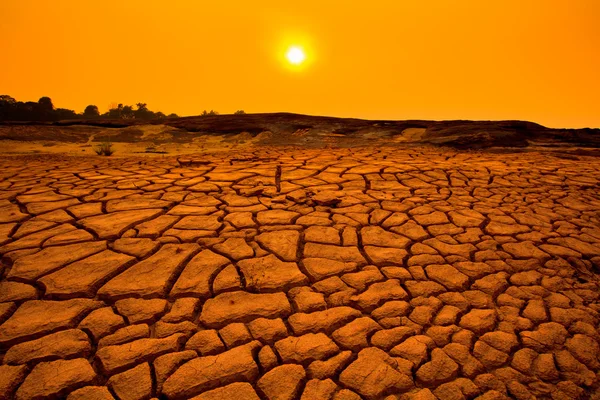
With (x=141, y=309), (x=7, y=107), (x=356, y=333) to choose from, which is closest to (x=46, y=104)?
(x=7, y=107)

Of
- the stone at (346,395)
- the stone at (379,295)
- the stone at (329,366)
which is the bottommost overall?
the stone at (346,395)

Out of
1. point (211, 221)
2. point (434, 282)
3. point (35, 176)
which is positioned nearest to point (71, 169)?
point (35, 176)

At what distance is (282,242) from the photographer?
1.96m

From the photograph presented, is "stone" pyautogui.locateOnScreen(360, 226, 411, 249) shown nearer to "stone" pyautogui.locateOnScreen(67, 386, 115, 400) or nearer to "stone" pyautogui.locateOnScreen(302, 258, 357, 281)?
"stone" pyautogui.locateOnScreen(302, 258, 357, 281)

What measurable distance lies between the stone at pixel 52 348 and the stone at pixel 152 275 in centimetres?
24

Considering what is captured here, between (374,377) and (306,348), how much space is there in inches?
9.9

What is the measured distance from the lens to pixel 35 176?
11.2 ft

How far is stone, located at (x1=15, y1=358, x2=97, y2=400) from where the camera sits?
99 centimetres

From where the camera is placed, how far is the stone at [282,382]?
102 centimetres

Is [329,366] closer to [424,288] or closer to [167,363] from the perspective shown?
[167,363]

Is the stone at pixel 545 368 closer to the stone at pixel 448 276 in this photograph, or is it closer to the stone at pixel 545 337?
the stone at pixel 545 337

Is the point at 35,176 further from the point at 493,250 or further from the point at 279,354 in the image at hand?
the point at 493,250

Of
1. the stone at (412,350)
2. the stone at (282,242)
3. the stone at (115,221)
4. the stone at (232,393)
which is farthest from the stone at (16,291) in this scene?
the stone at (412,350)

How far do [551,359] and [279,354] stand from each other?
981mm
